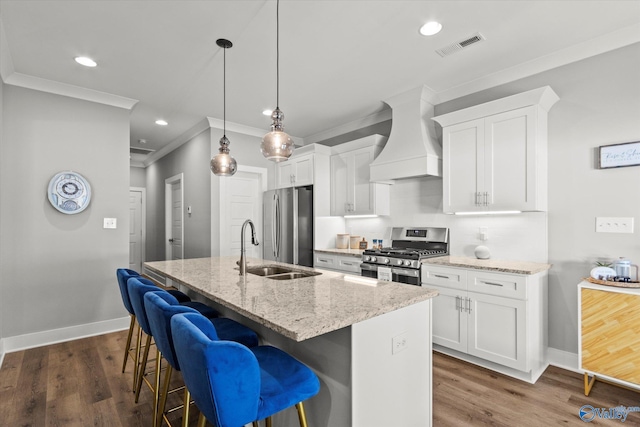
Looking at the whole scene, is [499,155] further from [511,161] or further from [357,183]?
[357,183]

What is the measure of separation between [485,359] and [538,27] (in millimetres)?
2735

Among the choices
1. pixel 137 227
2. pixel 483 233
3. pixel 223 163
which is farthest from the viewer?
pixel 137 227

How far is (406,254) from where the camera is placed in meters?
3.33

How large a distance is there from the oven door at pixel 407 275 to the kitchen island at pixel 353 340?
1.39m

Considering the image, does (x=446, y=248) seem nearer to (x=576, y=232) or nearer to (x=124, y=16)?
(x=576, y=232)

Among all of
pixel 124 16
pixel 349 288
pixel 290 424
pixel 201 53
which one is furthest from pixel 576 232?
pixel 124 16

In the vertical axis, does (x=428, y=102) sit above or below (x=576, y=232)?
above

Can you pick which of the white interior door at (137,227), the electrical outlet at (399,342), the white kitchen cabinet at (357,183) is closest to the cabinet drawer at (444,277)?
the white kitchen cabinet at (357,183)

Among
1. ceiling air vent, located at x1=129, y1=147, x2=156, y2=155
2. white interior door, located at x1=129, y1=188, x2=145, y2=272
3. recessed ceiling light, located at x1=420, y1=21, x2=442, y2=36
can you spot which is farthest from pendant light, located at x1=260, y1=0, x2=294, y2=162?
white interior door, located at x1=129, y1=188, x2=145, y2=272

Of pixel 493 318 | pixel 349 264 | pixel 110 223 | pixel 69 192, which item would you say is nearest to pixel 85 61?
pixel 69 192

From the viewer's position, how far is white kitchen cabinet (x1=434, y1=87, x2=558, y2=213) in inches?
110

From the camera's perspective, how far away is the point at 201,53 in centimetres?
287

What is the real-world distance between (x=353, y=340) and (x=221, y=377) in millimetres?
570

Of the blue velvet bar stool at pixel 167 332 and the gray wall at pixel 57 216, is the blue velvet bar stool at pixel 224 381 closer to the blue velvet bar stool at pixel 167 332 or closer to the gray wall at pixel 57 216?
the blue velvet bar stool at pixel 167 332
